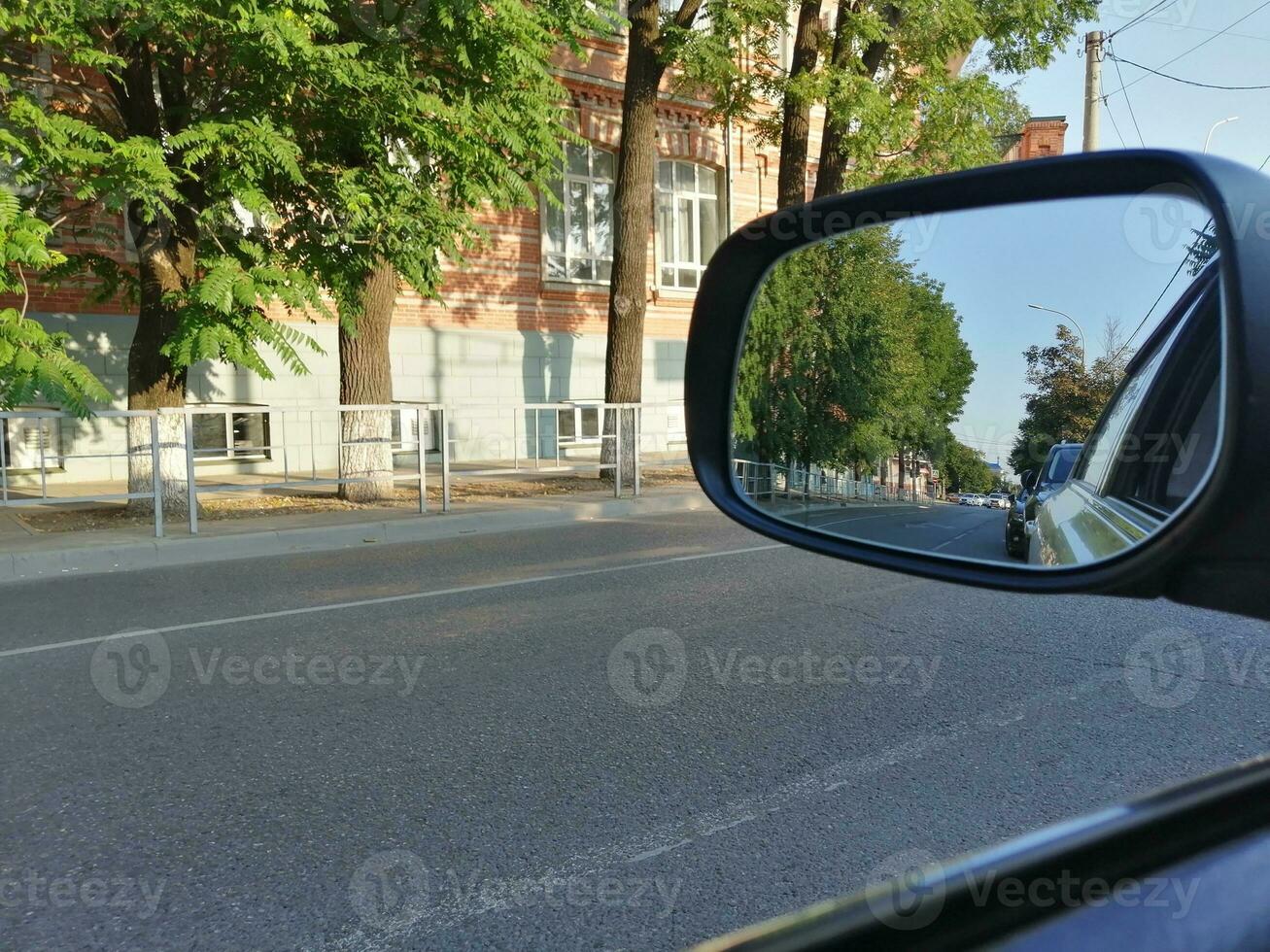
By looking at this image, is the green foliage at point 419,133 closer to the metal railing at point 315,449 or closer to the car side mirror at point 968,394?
the metal railing at point 315,449

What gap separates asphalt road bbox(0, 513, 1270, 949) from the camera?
2889 mm

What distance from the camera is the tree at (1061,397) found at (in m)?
1.26

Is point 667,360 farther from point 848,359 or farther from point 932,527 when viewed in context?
point 932,527

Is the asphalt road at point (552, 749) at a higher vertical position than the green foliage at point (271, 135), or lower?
lower

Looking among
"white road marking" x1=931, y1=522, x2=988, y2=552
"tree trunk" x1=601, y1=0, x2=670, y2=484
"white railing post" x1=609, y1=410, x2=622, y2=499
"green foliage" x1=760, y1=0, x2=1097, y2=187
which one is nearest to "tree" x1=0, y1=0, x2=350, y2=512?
"white railing post" x1=609, y1=410, x2=622, y2=499

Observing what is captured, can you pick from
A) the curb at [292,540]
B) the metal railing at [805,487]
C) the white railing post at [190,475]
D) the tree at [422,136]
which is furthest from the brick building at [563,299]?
the metal railing at [805,487]

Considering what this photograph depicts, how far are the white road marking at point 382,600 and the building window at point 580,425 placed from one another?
4.66 m

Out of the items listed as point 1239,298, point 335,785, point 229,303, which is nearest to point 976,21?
point 229,303

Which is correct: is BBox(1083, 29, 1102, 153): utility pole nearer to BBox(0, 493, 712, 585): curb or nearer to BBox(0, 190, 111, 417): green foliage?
BBox(0, 493, 712, 585): curb

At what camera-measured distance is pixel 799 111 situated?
15.9 m

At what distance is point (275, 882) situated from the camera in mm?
2971

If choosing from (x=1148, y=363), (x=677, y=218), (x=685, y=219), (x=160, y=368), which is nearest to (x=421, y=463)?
(x=160, y=368)

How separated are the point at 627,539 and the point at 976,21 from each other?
9277mm

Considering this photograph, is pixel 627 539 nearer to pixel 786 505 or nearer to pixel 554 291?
pixel 786 505
